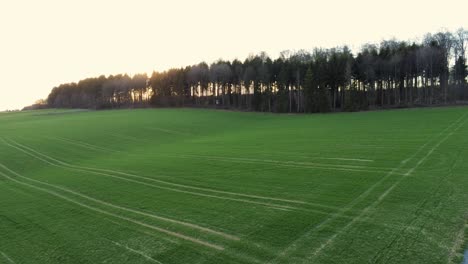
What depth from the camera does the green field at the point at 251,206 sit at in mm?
9609

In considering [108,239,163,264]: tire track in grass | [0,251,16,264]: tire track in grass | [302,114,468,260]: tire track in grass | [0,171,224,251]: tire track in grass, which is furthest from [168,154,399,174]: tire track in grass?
[0,251,16,264]: tire track in grass

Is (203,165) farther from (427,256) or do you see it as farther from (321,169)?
(427,256)

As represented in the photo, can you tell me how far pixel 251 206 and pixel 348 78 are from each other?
7090cm

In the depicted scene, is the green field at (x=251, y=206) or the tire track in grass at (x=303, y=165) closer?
the green field at (x=251, y=206)

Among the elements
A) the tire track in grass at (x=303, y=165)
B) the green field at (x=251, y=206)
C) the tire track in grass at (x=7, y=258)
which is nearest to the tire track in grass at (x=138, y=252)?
the green field at (x=251, y=206)

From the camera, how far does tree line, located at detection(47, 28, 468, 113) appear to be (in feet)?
245

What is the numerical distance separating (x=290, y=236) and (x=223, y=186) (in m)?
6.64

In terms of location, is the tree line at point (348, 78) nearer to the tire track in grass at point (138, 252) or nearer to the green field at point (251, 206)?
the green field at point (251, 206)

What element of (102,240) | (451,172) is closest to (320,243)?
(102,240)

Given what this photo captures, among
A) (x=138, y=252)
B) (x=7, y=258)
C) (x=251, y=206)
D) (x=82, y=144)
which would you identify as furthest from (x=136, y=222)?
(x=82, y=144)

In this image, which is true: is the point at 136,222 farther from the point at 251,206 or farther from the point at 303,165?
the point at 303,165

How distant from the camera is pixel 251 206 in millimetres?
13297

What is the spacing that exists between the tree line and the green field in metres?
53.0

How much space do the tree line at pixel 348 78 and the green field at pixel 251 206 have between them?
53.0 meters
